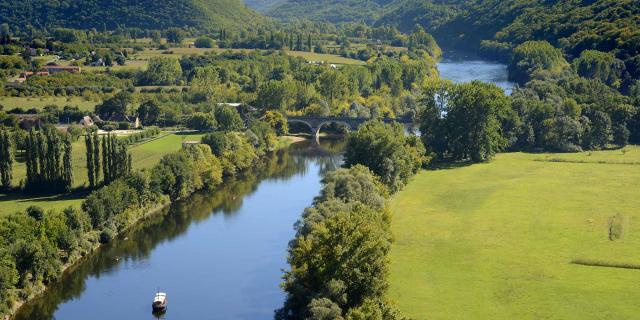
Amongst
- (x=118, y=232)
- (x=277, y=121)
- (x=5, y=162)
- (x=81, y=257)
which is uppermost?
(x=5, y=162)

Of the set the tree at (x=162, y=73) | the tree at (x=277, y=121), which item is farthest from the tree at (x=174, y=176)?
the tree at (x=162, y=73)

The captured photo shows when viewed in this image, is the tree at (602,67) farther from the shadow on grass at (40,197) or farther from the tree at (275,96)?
the shadow on grass at (40,197)

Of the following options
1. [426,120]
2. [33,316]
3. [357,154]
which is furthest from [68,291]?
[426,120]

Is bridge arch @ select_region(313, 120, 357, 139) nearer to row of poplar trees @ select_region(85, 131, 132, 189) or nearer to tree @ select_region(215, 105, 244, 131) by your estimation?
tree @ select_region(215, 105, 244, 131)

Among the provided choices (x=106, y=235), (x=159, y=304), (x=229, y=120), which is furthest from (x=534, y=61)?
(x=159, y=304)

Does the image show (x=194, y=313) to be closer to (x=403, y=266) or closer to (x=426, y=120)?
Result: (x=403, y=266)

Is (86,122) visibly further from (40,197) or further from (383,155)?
(383,155)

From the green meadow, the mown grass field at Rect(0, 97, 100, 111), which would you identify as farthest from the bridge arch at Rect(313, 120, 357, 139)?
the mown grass field at Rect(0, 97, 100, 111)
